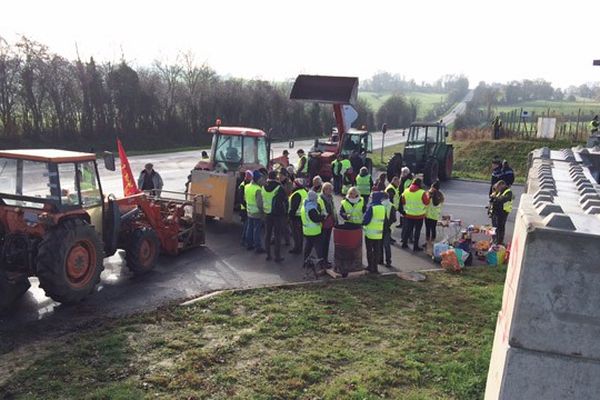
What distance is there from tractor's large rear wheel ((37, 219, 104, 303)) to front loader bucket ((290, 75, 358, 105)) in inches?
544

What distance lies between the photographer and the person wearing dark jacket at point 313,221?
9586 mm

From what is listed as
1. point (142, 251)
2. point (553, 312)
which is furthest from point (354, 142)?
point (553, 312)

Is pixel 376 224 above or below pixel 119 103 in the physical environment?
below

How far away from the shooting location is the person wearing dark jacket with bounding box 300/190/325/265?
9.59 metres

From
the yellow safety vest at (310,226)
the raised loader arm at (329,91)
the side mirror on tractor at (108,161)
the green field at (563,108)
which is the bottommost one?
the yellow safety vest at (310,226)

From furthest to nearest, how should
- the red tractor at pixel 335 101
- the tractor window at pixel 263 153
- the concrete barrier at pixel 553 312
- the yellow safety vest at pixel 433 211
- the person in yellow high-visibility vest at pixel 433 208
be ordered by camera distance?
1. the red tractor at pixel 335 101
2. the tractor window at pixel 263 153
3. the yellow safety vest at pixel 433 211
4. the person in yellow high-visibility vest at pixel 433 208
5. the concrete barrier at pixel 553 312

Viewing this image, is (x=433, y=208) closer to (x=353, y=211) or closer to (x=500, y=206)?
(x=500, y=206)

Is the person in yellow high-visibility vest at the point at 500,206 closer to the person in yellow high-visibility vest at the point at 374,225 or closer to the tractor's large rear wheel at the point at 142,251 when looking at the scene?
the person in yellow high-visibility vest at the point at 374,225

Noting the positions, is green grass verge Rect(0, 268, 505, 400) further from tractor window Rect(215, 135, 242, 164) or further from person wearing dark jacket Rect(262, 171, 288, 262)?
tractor window Rect(215, 135, 242, 164)

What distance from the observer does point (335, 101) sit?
20.4 m

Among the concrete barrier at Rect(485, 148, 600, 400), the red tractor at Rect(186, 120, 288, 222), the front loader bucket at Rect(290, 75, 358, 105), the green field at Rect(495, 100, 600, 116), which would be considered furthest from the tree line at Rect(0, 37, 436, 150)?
the concrete barrier at Rect(485, 148, 600, 400)

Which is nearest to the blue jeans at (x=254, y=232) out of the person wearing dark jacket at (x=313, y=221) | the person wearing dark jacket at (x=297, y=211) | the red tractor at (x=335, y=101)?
the person wearing dark jacket at (x=297, y=211)

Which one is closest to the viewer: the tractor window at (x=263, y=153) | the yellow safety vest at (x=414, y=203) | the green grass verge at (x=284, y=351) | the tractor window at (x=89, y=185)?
the green grass verge at (x=284, y=351)

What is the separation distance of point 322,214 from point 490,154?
65.1ft
